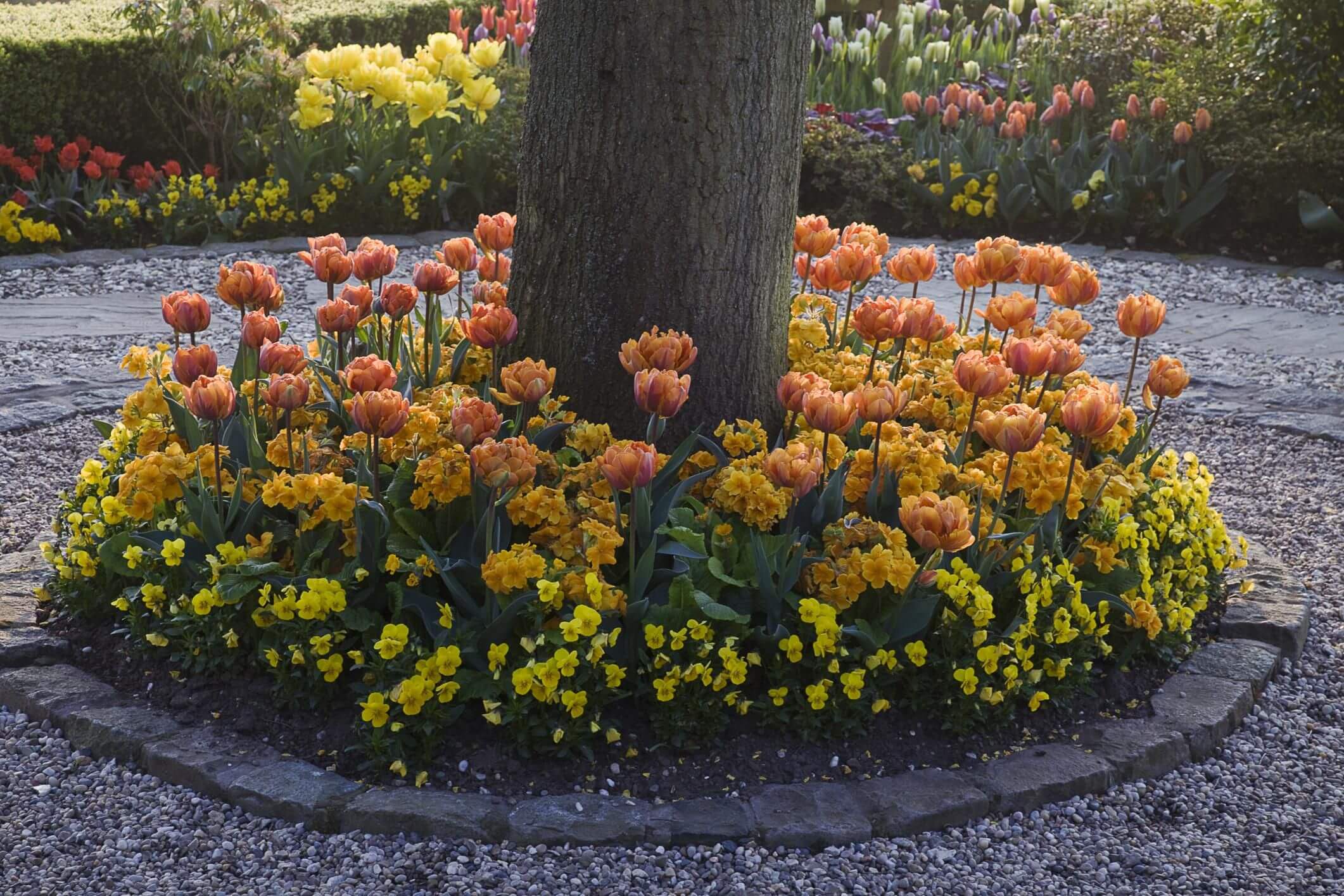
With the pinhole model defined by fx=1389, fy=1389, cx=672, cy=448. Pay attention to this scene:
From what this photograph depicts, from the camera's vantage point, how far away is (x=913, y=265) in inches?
133

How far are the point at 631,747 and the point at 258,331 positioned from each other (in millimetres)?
1184

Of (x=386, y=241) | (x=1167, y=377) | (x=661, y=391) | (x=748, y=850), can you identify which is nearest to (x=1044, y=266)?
(x=1167, y=377)

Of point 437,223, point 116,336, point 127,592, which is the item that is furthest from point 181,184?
point 127,592

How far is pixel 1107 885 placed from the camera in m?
2.43

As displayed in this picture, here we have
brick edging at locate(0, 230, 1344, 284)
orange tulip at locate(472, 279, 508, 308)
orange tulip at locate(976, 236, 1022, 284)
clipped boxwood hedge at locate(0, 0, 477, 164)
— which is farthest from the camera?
clipped boxwood hedge at locate(0, 0, 477, 164)

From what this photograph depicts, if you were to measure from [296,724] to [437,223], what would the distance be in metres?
4.87

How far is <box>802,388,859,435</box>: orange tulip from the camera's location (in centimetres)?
267

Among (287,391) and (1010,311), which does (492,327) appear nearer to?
(287,391)

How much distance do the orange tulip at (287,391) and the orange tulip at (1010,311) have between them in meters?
1.54

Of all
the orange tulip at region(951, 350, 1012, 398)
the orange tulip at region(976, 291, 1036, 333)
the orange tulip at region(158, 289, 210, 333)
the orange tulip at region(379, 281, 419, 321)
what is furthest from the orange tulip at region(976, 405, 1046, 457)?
the orange tulip at region(158, 289, 210, 333)

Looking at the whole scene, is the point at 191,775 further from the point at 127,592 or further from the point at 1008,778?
the point at 1008,778

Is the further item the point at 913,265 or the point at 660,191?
the point at 913,265

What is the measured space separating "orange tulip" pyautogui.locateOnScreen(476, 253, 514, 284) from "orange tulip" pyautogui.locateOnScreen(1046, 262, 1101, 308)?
1.38m

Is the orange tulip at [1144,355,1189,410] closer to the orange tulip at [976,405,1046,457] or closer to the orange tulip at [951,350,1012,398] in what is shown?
the orange tulip at [951,350,1012,398]
